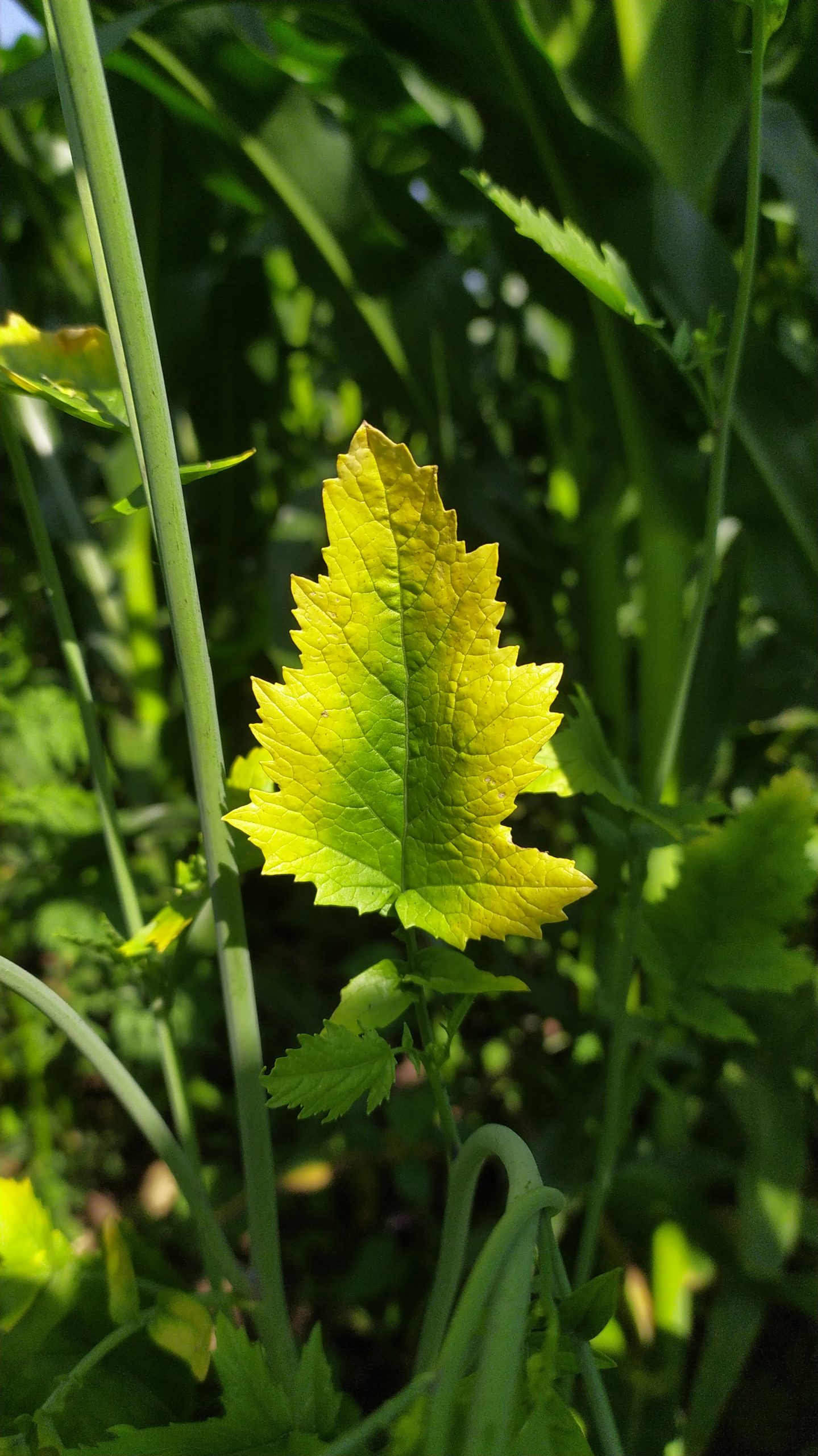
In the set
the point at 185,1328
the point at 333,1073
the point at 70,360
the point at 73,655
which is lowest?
the point at 185,1328

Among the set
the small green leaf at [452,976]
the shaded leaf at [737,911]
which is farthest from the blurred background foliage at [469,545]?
the small green leaf at [452,976]

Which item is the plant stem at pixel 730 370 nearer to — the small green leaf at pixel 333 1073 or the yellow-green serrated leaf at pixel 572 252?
the yellow-green serrated leaf at pixel 572 252

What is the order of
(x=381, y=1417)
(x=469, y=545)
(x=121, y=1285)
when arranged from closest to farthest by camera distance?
(x=381, y=1417), (x=121, y=1285), (x=469, y=545)

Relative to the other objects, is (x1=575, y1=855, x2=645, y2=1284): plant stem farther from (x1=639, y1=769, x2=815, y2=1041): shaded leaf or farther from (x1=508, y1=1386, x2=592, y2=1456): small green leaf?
(x1=508, y1=1386, x2=592, y2=1456): small green leaf

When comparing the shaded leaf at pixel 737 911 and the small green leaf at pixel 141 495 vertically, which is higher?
the small green leaf at pixel 141 495

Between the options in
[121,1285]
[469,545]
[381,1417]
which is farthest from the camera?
[469,545]

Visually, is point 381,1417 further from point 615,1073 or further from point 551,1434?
point 615,1073

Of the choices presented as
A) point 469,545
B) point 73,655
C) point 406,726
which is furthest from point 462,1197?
point 469,545

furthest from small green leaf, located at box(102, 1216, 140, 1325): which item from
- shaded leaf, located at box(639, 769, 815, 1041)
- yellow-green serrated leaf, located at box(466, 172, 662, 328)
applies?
yellow-green serrated leaf, located at box(466, 172, 662, 328)

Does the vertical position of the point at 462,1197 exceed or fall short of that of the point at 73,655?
it falls short
